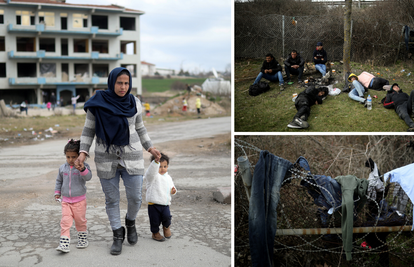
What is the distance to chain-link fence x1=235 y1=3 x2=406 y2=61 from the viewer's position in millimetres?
6992

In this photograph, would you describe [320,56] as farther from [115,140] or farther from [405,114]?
[115,140]

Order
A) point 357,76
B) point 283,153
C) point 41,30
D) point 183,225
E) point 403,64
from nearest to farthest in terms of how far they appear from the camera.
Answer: point 183,225 → point 283,153 → point 357,76 → point 403,64 → point 41,30

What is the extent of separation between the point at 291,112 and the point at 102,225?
3315 millimetres

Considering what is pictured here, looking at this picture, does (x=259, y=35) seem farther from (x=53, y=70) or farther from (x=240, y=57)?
(x=53, y=70)

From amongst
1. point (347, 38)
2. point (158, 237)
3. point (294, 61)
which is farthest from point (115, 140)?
point (347, 38)

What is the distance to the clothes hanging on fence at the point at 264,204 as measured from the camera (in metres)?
3.52

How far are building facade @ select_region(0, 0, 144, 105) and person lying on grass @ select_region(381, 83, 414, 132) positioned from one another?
35975 millimetres

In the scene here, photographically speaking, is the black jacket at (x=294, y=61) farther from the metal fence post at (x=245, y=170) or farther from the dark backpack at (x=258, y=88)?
the metal fence post at (x=245, y=170)

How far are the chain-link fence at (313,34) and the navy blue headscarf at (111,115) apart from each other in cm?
363

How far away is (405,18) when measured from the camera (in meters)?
7.57

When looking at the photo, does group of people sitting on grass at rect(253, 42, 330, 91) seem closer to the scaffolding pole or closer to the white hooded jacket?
the white hooded jacket

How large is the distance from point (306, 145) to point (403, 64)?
357cm

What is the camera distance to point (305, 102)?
5.67 m

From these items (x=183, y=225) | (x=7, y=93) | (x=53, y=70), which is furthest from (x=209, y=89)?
(x=183, y=225)
